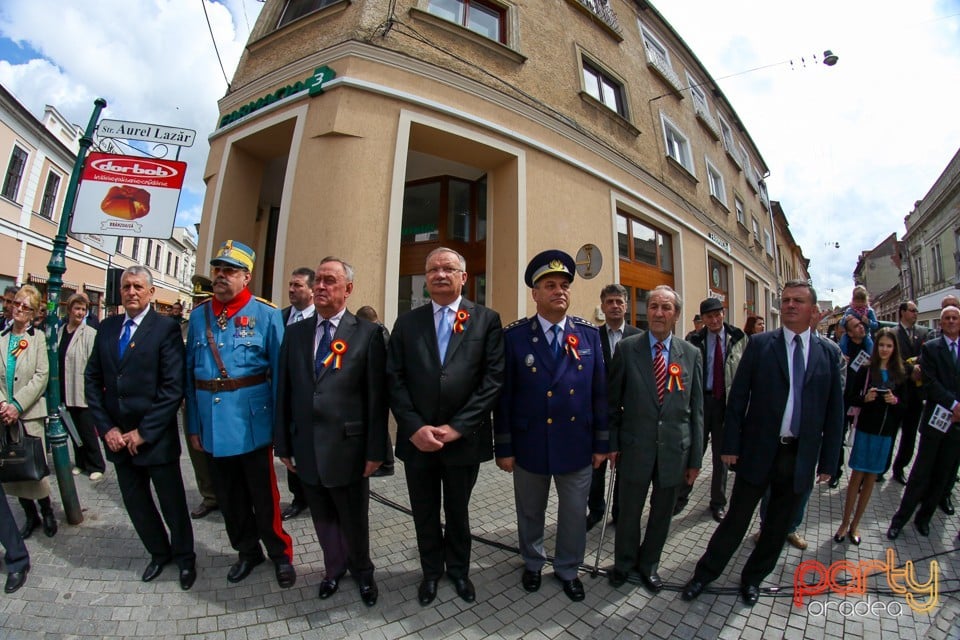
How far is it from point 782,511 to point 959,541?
238cm

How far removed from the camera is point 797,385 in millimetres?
2582

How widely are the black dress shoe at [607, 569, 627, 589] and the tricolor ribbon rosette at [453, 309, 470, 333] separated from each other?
204 centimetres

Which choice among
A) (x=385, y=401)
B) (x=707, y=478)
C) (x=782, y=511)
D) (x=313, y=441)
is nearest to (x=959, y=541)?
(x=707, y=478)

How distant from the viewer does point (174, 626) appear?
226 cm

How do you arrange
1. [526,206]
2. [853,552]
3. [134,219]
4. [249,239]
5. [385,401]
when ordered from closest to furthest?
[385,401] → [853,552] → [134,219] → [526,206] → [249,239]

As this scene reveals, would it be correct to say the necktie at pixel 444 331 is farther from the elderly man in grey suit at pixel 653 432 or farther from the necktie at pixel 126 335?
the necktie at pixel 126 335

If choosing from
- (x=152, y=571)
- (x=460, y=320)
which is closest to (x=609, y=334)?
(x=460, y=320)

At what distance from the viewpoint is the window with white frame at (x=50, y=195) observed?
18.7 m

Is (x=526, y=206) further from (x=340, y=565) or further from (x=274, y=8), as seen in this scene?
(x=274, y=8)

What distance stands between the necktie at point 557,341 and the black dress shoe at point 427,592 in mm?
1705

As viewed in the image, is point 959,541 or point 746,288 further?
point 746,288

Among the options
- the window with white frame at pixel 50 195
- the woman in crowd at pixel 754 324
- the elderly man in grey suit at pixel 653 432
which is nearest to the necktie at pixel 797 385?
the elderly man in grey suit at pixel 653 432

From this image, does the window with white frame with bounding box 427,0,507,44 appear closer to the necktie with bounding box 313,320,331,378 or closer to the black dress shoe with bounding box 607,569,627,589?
the necktie with bounding box 313,320,331,378

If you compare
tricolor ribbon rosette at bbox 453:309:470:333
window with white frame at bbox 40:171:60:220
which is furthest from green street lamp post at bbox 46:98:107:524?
window with white frame at bbox 40:171:60:220
